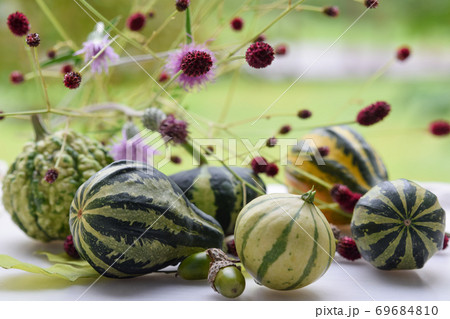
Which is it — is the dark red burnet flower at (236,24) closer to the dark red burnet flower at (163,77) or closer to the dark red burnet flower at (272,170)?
the dark red burnet flower at (163,77)

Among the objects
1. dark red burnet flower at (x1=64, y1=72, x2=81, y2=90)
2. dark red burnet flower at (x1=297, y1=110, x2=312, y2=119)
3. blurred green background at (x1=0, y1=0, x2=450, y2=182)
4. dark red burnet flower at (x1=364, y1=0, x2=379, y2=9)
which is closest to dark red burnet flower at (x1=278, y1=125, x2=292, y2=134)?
dark red burnet flower at (x1=297, y1=110, x2=312, y2=119)

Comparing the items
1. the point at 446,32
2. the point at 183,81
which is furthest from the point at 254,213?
the point at 446,32

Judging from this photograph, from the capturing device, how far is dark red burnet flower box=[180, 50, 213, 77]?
808 millimetres

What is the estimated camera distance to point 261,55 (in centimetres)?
79

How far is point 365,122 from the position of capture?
91 cm

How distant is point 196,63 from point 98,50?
10.0 inches

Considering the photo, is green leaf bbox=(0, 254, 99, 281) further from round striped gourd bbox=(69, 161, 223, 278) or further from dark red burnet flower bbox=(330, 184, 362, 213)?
dark red burnet flower bbox=(330, 184, 362, 213)

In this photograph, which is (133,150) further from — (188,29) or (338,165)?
(338,165)

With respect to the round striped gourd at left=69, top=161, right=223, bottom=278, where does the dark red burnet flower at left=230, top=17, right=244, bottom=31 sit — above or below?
above

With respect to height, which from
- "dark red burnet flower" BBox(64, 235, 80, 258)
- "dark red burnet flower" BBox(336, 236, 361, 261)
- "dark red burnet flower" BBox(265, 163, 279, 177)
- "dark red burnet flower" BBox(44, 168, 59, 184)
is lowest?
"dark red burnet flower" BBox(64, 235, 80, 258)

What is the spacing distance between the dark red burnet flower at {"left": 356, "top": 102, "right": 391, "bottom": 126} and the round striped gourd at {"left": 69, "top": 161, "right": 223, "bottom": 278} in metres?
0.34
